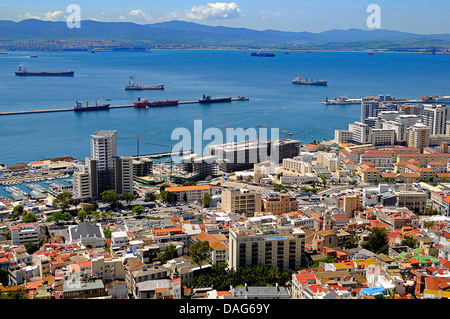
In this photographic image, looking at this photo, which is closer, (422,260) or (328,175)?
(422,260)

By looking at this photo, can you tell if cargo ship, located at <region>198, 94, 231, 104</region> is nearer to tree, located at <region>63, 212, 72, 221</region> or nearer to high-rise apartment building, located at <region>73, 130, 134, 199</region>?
high-rise apartment building, located at <region>73, 130, 134, 199</region>

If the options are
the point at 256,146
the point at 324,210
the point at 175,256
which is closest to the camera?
the point at 175,256

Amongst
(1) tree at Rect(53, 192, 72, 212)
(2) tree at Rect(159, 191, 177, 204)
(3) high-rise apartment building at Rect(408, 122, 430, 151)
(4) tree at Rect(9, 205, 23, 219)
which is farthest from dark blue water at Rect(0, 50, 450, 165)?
(2) tree at Rect(159, 191, 177, 204)

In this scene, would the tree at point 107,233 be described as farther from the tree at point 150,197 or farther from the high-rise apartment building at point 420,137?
the high-rise apartment building at point 420,137
